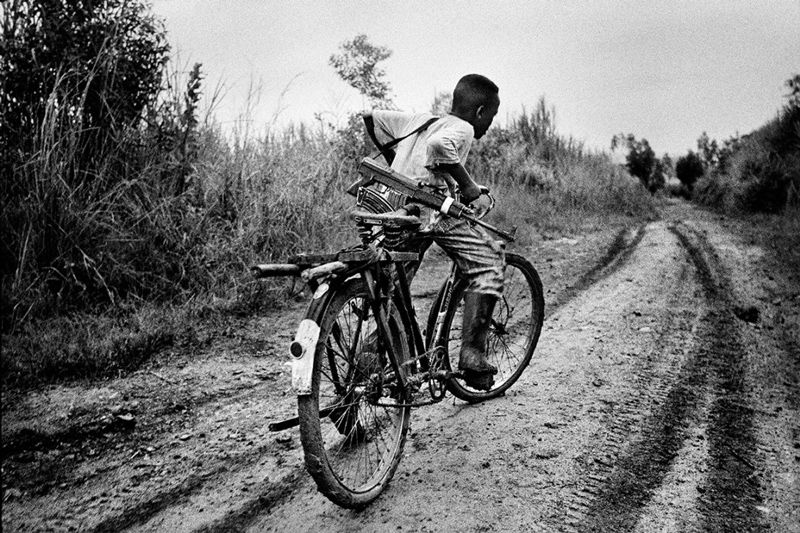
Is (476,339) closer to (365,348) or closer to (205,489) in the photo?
(365,348)

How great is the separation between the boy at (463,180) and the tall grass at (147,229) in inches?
95.2

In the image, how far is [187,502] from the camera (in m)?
2.70

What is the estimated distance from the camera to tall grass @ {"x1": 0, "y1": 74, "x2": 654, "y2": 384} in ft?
13.9

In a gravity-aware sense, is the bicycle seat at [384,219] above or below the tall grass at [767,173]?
below

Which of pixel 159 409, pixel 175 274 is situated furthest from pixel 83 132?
pixel 159 409

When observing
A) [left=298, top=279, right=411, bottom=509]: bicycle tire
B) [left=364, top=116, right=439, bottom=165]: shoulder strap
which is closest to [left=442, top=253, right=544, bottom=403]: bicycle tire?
[left=298, top=279, right=411, bottom=509]: bicycle tire

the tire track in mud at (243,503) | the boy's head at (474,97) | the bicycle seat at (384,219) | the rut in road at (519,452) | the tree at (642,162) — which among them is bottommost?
the tire track in mud at (243,503)

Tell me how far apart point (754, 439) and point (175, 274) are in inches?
184

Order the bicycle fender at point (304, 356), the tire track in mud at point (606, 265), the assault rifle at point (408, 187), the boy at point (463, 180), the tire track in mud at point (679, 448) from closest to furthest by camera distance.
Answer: the bicycle fender at point (304, 356) → the tire track in mud at point (679, 448) → the assault rifle at point (408, 187) → the boy at point (463, 180) → the tire track in mud at point (606, 265)

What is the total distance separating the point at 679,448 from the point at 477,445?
114cm

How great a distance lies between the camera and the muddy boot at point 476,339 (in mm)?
3504

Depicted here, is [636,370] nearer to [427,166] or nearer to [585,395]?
[585,395]

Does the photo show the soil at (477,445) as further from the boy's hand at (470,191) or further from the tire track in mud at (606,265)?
the boy's hand at (470,191)

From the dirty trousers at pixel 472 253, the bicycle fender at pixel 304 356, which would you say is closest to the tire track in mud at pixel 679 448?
the dirty trousers at pixel 472 253
